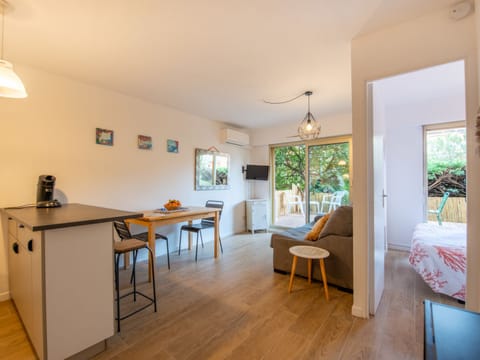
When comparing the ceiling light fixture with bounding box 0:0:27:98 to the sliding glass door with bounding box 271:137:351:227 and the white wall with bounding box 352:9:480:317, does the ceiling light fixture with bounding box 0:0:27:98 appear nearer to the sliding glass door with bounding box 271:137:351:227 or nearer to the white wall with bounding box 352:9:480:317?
Result: the white wall with bounding box 352:9:480:317

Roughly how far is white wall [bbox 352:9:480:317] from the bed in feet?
2.69

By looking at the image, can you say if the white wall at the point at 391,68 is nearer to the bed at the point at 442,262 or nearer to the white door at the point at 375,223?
the white door at the point at 375,223

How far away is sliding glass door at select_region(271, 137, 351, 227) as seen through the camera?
4.50m

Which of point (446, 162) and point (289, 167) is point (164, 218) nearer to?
point (289, 167)

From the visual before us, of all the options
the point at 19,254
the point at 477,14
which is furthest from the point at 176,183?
the point at 477,14

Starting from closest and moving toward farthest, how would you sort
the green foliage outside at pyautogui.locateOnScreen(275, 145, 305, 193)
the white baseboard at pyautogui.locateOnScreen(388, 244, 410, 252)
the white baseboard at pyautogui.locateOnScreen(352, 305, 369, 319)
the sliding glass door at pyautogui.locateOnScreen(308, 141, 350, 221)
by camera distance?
1. the white baseboard at pyautogui.locateOnScreen(352, 305, 369, 319)
2. the white baseboard at pyautogui.locateOnScreen(388, 244, 410, 252)
3. the sliding glass door at pyautogui.locateOnScreen(308, 141, 350, 221)
4. the green foliage outside at pyautogui.locateOnScreen(275, 145, 305, 193)

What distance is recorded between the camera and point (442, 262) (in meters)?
2.27

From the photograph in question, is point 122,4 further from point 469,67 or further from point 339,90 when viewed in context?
point 339,90

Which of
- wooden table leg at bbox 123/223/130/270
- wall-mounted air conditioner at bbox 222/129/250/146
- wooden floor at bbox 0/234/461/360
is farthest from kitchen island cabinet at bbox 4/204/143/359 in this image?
wall-mounted air conditioner at bbox 222/129/250/146

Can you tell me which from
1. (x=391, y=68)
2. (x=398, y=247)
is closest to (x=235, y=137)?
(x=391, y=68)

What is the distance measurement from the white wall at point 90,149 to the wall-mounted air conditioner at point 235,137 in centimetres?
48

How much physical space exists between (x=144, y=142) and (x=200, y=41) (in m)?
1.95

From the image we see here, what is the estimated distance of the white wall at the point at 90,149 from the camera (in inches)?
94.4

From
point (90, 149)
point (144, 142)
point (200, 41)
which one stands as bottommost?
point (90, 149)
